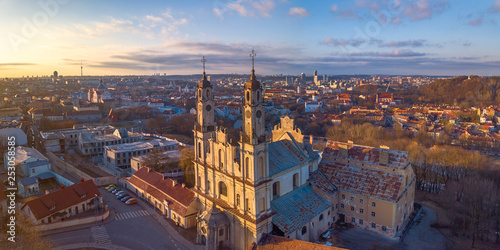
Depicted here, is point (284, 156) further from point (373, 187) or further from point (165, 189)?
point (165, 189)

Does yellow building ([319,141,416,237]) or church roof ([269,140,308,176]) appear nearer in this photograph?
church roof ([269,140,308,176])

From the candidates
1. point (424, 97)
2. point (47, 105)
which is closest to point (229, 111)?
point (47, 105)

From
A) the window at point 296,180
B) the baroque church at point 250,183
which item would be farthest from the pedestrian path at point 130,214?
the window at point 296,180

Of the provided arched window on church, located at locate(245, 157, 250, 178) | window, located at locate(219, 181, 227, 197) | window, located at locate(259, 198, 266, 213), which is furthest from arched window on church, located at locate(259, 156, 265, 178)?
window, located at locate(219, 181, 227, 197)

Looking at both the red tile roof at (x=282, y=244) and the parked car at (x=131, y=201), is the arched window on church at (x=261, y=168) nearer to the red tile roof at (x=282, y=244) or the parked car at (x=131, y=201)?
the red tile roof at (x=282, y=244)

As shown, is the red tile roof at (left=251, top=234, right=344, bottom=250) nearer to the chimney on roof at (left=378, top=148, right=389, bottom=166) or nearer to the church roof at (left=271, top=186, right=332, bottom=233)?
the church roof at (left=271, top=186, right=332, bottom=233)
